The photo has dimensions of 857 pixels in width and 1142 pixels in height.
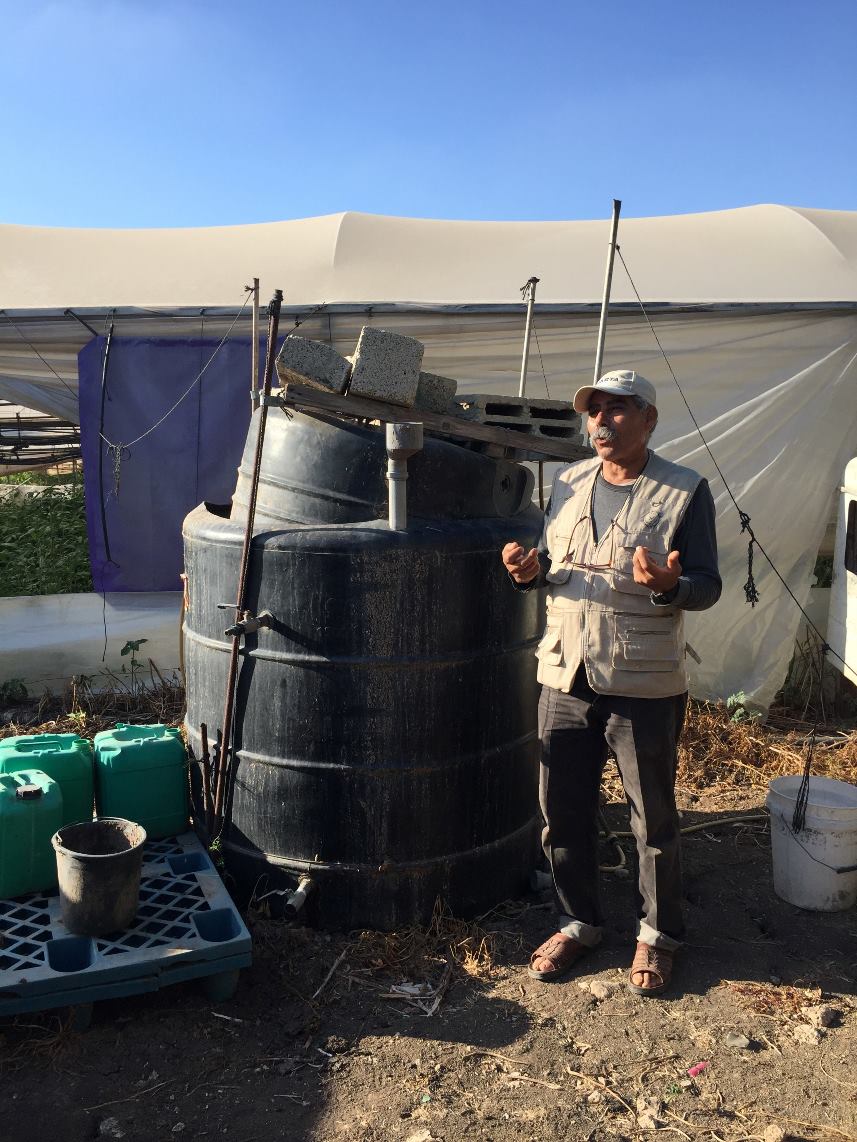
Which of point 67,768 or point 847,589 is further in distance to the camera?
point 847,589

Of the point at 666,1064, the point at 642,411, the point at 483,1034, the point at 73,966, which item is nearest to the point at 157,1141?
the point at 73,966

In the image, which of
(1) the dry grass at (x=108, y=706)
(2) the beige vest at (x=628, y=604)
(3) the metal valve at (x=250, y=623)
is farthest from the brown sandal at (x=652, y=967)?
(1) the dry grass at (x=108, y=706)

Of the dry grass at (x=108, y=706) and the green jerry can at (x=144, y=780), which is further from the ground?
the green jerry can at (x=144, y=780)

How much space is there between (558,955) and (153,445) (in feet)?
15.9

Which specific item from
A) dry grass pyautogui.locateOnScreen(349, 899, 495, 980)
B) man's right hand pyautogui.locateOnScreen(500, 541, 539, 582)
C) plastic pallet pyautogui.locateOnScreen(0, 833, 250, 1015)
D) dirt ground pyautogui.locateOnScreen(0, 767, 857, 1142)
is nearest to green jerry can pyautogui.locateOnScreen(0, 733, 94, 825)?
plastic pallet pyautogui.locateOnScreen(0, 833, 250, 1015)

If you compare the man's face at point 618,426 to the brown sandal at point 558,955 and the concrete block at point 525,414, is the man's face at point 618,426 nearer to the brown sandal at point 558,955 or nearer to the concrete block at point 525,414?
the concrete block at point 525,414

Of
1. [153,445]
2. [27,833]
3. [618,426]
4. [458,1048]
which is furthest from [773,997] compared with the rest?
[153,445]

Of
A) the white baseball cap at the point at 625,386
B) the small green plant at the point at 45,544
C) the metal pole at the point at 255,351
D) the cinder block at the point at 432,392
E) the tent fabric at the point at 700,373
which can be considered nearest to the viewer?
the white baseball cap at the point at 625,386

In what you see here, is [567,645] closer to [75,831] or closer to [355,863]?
[355,863]

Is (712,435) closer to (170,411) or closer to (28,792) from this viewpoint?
(170,411)

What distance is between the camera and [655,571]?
3025 mm

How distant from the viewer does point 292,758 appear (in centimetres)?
376

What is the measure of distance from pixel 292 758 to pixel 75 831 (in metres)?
0.85

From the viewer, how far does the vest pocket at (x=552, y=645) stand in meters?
3.55
